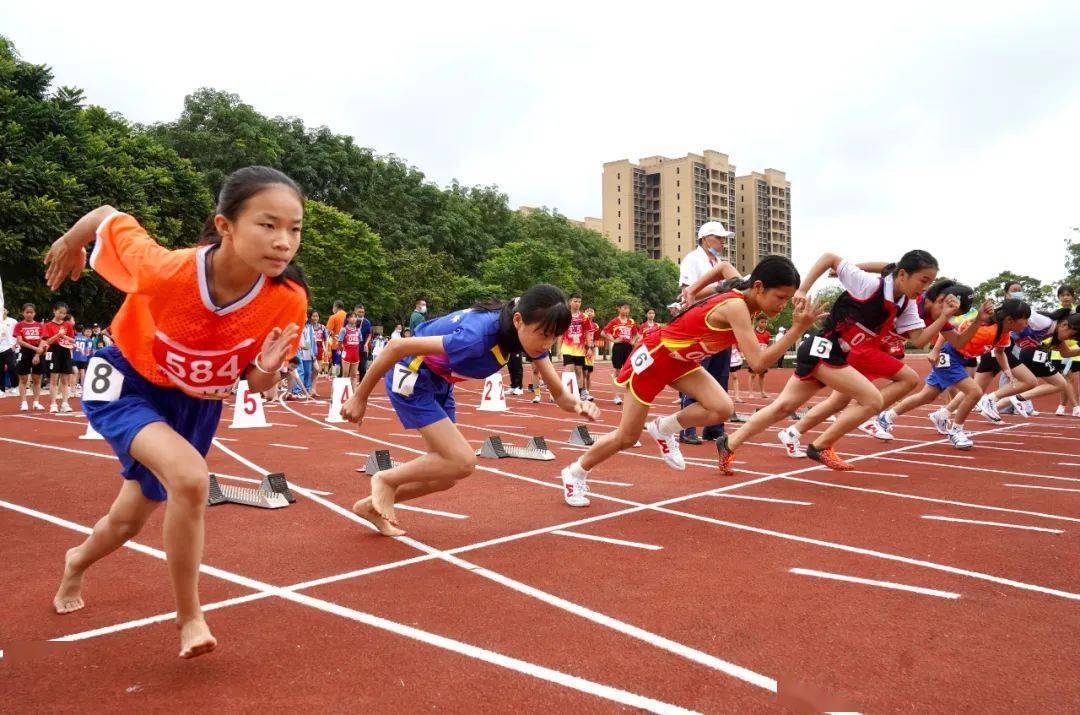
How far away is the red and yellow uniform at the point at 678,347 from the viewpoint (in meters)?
5.49

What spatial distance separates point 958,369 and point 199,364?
8491 mm

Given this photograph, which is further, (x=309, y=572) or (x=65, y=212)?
(x=65, y=212)

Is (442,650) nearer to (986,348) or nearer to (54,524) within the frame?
(54,524)

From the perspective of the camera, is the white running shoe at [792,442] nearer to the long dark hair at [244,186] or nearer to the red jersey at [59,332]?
the long dark hair at [244,186]

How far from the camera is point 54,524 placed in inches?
193

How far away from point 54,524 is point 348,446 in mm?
3835

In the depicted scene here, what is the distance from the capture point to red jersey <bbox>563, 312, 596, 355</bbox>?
1462 cm

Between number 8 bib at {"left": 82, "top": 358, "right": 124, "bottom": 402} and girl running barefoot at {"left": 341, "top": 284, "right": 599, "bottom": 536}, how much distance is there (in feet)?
4.45

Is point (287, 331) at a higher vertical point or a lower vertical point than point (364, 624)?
higher

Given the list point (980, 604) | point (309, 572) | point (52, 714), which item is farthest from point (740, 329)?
point (52, 714)

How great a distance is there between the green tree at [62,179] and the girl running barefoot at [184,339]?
20176 mm

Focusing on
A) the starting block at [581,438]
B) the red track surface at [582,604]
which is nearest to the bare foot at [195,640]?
the red track surface at [582,604]

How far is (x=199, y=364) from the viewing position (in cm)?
282

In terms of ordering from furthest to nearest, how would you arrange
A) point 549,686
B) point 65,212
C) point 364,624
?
point 65,212 → point 364,624 → point 549,686
